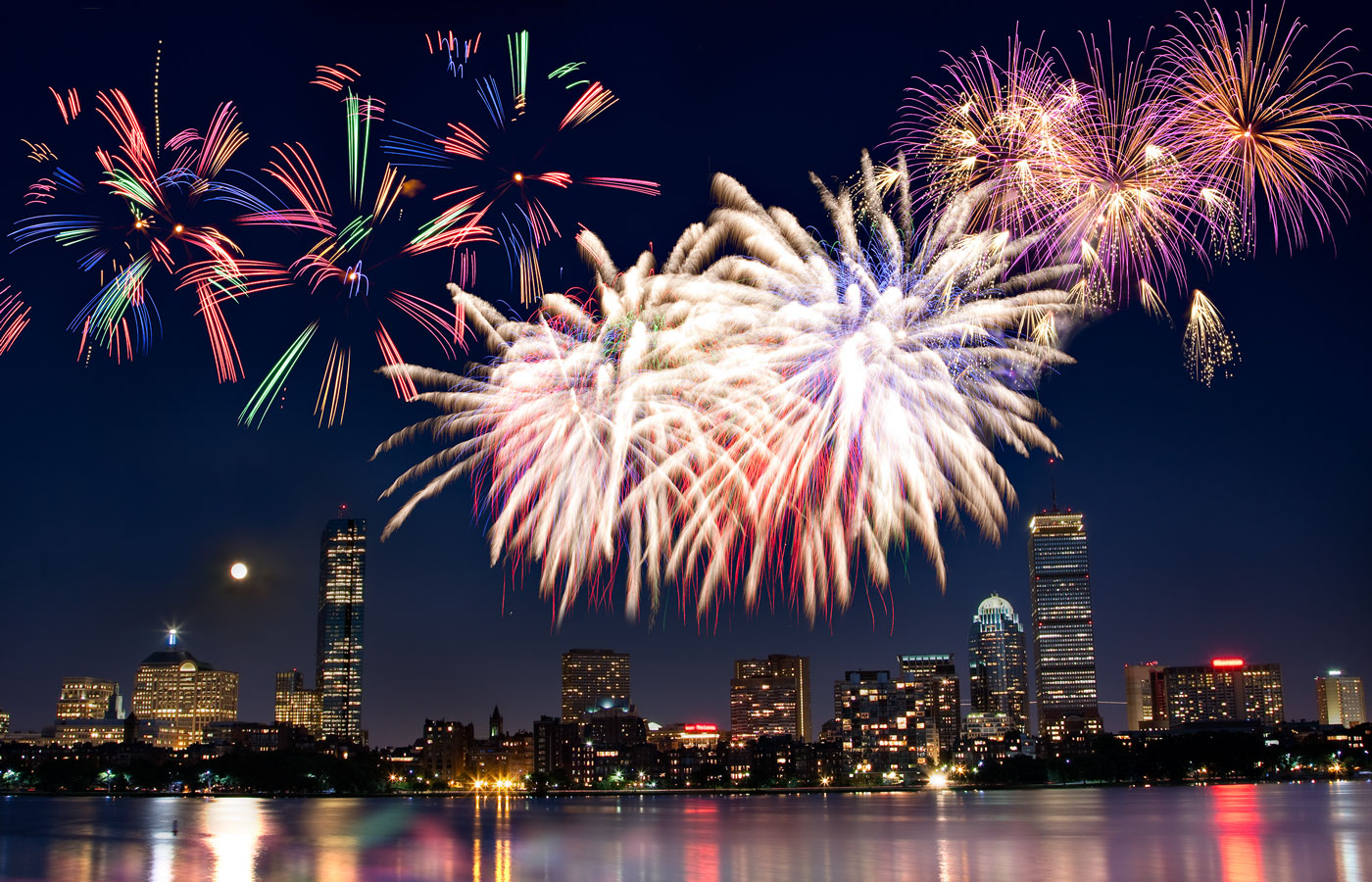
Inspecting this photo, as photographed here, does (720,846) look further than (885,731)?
No

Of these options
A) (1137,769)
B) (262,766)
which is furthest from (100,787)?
(1137,769)

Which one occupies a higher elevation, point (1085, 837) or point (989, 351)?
point (989, 351)

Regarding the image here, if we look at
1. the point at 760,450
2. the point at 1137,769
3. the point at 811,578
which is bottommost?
the point at 1137,769

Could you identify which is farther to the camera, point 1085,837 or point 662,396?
point 1085,837

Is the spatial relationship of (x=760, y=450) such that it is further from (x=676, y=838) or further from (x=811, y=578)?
(x=676, y=838)

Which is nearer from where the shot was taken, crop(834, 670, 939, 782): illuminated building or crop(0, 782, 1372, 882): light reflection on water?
crop(0, 782, 1372, 882): light reflection on water

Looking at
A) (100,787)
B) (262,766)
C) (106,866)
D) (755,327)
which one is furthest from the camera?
(100,787)

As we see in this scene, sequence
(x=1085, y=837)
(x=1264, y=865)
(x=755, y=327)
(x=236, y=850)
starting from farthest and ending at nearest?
(x=1085, y=837)
(x=236, y=850)
(x=1264, y=865)
(x=755, y=327)

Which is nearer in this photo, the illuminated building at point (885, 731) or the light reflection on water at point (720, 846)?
the light reflection on water at point (720, 846)
